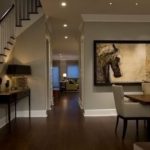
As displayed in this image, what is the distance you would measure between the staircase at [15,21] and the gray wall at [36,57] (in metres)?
0.21

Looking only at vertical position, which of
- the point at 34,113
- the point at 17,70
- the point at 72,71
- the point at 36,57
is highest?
the point at 36,57

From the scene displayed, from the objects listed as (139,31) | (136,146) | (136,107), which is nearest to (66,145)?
(136,107)

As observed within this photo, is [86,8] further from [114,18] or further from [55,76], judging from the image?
[55,76]

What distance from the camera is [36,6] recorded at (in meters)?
7.77

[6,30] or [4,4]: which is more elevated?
[4,4]

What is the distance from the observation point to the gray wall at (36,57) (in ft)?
25.1

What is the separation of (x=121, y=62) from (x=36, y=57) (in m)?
2.44

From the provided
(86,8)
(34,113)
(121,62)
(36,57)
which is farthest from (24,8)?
(121,62)

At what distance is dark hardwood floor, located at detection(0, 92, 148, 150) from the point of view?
4523 mm

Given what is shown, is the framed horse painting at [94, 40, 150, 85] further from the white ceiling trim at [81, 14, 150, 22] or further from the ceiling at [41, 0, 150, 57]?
the ceiling at [41, 0, 150, 57]

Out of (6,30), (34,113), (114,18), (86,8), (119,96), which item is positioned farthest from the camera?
(114,18)

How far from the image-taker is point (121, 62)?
25.7ft

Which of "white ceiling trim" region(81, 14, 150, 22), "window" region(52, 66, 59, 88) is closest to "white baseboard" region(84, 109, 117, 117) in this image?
"white ceiling trim" region(81, 14, 150, 22)

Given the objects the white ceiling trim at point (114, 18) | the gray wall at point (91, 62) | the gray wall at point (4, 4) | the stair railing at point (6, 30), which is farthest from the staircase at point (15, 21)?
the gray wall at point (91, 62)
